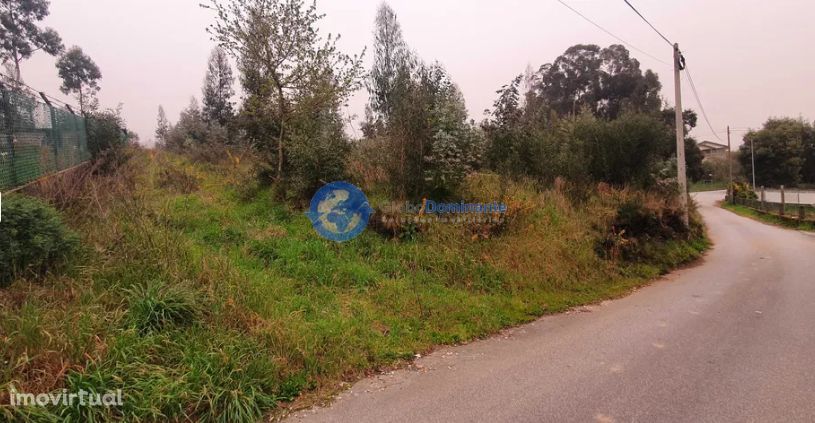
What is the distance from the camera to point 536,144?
1112 centimetres

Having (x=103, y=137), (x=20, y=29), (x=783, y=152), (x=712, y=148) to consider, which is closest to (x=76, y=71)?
(x=20, y=29)

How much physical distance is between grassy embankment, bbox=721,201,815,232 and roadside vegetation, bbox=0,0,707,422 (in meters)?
9.24

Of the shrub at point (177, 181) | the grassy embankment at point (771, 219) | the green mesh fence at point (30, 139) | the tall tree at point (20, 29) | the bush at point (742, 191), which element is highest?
the tall tree at point (20, 29)

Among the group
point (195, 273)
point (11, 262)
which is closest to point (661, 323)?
point (195, 273)

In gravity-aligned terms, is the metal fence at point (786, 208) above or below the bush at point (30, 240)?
below

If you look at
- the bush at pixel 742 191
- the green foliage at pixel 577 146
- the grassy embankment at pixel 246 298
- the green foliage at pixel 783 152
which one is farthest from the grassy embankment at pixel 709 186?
the grassy embankment at pixel 246 298

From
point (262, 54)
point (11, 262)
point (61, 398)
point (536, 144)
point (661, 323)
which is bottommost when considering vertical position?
point (661, 323)

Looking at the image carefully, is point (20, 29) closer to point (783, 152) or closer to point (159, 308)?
point (159, 308)

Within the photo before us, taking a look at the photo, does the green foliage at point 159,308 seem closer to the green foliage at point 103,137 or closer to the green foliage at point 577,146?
the green foliage at point 103,137

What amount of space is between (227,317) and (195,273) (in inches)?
34.4

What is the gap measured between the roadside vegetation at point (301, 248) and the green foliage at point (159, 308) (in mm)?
18

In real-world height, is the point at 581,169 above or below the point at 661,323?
above

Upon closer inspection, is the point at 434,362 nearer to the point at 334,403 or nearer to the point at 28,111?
the point at 334,403

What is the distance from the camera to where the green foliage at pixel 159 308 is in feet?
11.1
